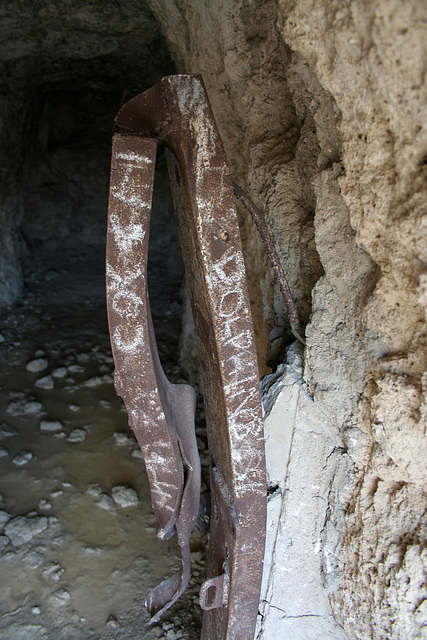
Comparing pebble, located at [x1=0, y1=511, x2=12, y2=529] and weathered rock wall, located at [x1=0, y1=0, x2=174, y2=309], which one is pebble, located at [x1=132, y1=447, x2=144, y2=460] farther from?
weathered rock wall, located at [x1=0, y1=0, x2=174, y2=309]

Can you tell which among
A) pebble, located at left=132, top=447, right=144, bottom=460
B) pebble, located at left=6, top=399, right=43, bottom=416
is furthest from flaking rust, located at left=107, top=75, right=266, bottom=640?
pebble, located at left=6, top=399, right=43, bottom=416

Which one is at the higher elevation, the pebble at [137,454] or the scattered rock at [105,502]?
the pebble at [137,454]

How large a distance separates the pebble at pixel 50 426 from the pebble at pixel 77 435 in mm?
99

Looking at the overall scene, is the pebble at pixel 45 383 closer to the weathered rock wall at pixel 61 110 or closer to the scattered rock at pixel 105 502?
the scattered rock at pixel 105 502

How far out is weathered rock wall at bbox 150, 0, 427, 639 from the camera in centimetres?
83

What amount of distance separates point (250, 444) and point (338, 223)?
22.8 inches

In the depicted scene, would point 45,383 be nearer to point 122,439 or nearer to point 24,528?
point 122,439

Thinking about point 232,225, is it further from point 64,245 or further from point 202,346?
point 64,245

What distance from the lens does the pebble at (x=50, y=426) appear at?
2.63 meters

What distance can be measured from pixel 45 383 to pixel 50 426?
1.52 feet

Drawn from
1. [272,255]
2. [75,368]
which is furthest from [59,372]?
[272,255]

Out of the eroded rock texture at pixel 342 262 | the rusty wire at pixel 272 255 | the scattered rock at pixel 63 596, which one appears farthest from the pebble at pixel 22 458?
the rusty wire at pixel 272 255

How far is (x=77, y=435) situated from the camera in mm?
2592

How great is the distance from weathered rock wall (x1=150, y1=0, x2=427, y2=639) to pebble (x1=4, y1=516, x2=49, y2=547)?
1.20 m
